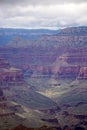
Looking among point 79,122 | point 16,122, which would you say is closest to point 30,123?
point 16,122

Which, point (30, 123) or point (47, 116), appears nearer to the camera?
point (30, 123)

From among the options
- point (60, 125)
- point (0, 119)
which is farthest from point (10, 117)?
point (60, 125)

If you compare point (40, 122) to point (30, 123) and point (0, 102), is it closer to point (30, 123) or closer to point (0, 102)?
point (30, 123)

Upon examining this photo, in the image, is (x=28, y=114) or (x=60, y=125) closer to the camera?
(x=60, y=125)

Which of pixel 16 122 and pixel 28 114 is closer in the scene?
pixel 16 122

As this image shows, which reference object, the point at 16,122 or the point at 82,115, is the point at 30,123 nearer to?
the point at 16,122

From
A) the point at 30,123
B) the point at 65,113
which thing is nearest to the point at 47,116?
the point at 65,113

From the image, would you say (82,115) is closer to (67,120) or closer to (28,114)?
(67,120)
